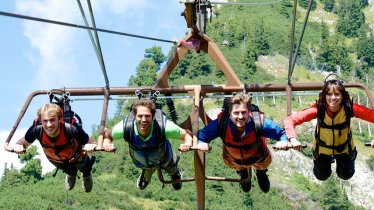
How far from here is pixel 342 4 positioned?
183 m

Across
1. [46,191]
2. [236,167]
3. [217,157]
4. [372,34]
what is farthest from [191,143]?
[372,34]

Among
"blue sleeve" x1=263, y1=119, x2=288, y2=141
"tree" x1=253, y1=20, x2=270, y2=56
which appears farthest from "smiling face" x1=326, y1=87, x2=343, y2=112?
"tree" x1=253, y1=20, x2=270, y2=56

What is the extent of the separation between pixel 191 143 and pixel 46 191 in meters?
88.3

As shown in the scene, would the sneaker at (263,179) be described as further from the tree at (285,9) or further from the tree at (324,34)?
the tree at (285,9)

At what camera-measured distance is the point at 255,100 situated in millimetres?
135750

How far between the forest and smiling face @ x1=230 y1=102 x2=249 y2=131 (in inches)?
2978

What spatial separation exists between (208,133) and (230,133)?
386mm

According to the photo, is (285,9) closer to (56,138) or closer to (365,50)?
(365,50)

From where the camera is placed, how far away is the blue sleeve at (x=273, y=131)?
33.1 feet

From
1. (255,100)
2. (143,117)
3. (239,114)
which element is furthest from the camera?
(255,100)

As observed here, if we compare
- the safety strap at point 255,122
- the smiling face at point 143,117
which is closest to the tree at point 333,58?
the safety strap at point 255,122

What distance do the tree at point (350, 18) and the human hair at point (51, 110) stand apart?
165631 millimetres

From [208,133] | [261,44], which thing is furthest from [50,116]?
[261,44]

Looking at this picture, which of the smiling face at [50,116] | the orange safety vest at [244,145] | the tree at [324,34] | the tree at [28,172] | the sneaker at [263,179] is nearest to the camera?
the smiling face at [50,116]
